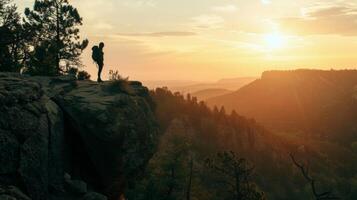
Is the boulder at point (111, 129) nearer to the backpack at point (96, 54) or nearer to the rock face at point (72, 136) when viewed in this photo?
the rock face at point (72, 136)

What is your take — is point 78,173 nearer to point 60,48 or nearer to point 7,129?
point 7,129

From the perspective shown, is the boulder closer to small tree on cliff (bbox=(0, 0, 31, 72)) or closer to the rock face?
the rock face

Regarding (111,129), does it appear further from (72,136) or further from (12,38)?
(12,38)

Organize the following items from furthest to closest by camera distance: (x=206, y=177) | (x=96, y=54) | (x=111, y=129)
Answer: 1. (x=206, y=177)
2. (x=96, y=54)
3. (x=111, y=129)

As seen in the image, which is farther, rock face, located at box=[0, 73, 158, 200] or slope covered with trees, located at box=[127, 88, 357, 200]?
slope covered with trees, located at box=[127, 88, 357, 200]

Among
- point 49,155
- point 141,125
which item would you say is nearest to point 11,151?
point 49,155

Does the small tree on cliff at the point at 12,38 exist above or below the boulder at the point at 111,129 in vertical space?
above

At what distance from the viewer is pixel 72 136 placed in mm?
25328

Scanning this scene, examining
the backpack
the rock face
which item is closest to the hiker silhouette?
the backpack

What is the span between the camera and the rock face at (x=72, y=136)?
19156 millimetres

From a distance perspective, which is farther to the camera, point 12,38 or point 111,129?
point 12,38

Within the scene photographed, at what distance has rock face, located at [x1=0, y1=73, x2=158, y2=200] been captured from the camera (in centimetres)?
1916

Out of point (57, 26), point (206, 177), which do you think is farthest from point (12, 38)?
point (206, 177)

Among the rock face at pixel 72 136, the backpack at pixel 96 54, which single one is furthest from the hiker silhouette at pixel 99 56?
the rock face at pixel 72 136
